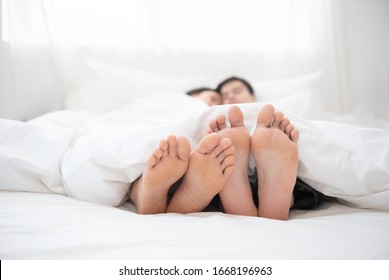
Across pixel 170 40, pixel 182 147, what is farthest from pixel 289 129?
pixel 170 40

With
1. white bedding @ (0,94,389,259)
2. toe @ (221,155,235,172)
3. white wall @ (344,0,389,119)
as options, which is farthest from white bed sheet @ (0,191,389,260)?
white wall @ (344,0,389,119)

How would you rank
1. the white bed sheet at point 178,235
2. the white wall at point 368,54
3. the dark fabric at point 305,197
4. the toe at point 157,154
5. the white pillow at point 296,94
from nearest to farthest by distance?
the white bed sheet at point 178,235 → the toe at point 157,154 → the dark fabric at point 305,197 → the white pillow at point 296,94 → the white wall at point 368,54

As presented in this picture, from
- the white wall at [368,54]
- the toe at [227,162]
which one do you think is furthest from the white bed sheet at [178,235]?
the white wall at [368,54]

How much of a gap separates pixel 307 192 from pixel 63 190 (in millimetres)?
595

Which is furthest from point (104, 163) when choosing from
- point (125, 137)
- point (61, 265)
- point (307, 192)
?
point (307, 192)

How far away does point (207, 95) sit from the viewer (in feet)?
5.49

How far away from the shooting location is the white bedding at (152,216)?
21.4 inches

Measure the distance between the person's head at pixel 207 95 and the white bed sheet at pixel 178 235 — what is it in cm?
102

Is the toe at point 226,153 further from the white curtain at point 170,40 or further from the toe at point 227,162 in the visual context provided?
the white curtain at point 170,40

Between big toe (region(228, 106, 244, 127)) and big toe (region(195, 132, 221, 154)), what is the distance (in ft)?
0.26

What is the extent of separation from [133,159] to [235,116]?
25 centimetres

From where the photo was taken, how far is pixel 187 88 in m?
1.84

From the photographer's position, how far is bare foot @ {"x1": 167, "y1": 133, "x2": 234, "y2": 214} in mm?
680

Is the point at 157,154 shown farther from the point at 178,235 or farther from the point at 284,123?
Answer: the point at 284,123
